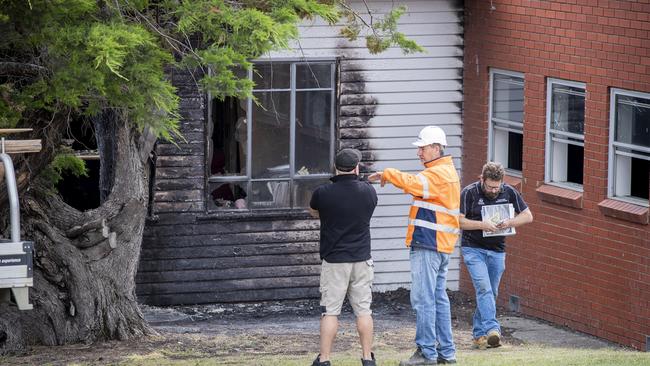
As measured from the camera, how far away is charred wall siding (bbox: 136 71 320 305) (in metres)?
15.4

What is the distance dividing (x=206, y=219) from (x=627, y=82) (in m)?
5.42

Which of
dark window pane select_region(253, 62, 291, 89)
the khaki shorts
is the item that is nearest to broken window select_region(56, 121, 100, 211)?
dark window pane select_region(253, 62, 291, 89)

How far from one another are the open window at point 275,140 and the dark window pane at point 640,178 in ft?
13.4

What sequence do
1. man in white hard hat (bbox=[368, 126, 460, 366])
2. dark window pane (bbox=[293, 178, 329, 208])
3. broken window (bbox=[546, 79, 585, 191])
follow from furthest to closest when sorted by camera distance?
1. dark window pane (bbox=[293, 178, 329, 208])
2. broken window (bbox=[546, 79, 585, 191])
3. man in white hard hat (bbox=[368, 126, 460, 366])

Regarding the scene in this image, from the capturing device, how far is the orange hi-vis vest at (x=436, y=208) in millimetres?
9539

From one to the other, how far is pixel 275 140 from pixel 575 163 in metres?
3.81

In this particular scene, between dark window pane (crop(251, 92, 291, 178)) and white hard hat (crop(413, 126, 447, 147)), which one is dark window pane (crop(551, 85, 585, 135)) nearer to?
dark window pane (crop(251, 92, 291, 178))

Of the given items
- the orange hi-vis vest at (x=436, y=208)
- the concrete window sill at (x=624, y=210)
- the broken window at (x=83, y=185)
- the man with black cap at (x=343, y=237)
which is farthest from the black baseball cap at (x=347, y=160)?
the broken window at (x=83, y=185)

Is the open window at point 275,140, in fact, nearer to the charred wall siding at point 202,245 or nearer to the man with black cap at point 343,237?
the charred wall siding at point 202,245

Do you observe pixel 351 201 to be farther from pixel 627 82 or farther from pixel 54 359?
pixel 627 82

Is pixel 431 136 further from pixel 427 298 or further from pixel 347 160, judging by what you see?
pixel 427 298

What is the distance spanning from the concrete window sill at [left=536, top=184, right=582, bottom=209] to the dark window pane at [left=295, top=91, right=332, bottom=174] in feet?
9.48

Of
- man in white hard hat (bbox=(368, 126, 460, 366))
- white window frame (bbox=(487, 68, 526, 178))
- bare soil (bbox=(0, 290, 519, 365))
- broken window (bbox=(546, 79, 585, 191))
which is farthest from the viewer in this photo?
white window frame (bbox=(487, 68, 526, 178))

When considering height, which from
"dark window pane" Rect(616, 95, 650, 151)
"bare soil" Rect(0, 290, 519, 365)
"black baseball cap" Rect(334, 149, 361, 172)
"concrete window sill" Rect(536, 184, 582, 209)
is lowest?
"bare soil" Rect(0, 290, 519, 365)
